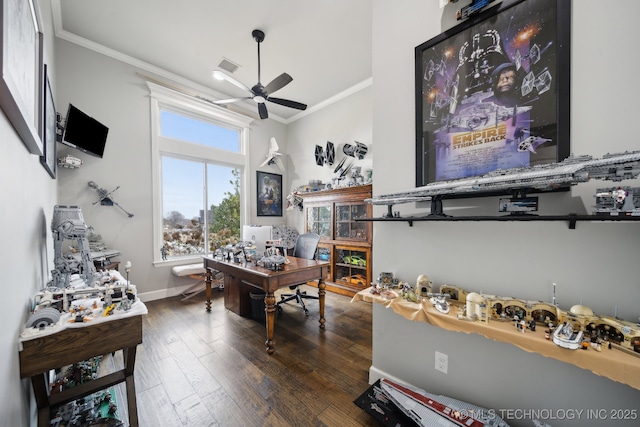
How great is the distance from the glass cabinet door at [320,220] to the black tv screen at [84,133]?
10.6 ft

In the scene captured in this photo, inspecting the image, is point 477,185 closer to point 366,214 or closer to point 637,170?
point 637,170

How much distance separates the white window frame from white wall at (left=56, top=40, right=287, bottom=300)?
0.26 feet

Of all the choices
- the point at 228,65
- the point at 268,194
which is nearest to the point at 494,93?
the point at 228,65

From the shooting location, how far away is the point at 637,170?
2.70 feet

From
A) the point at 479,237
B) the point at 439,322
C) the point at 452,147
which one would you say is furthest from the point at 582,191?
the point at 439,322

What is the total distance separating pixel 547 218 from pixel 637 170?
11.0 inches

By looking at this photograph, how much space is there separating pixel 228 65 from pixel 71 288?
11.6 feet

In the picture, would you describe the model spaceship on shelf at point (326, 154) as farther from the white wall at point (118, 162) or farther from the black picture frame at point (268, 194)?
the white wall at point (118, 162)

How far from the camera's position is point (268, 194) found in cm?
526

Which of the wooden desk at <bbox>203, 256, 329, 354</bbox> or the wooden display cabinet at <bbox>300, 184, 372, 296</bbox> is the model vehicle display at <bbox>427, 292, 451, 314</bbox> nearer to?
the wooden desk at <bbox>203, 256, 329, 354</bbox>

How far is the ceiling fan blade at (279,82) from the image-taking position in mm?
2846

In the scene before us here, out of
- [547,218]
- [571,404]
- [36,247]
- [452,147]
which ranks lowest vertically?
[571,404]

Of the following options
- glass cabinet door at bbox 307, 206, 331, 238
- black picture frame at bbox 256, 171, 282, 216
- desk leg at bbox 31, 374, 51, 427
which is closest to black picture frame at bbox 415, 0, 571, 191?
desk leg at bbox 31, 374, 51, 427

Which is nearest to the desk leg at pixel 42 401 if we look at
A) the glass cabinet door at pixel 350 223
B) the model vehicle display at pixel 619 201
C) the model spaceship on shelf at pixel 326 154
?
the model vehicle display at pixel 619 201
